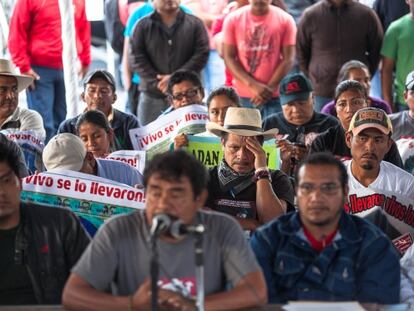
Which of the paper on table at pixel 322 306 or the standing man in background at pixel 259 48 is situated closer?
the paper on table at pixel 322 306

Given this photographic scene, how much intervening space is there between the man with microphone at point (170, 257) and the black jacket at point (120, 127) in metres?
3.26

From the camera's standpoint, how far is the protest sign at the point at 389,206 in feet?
18.1

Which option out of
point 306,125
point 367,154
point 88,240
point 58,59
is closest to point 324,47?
point 306,125

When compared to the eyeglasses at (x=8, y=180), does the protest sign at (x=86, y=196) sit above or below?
below

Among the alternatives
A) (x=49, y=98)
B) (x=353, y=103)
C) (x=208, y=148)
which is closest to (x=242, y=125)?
(x=208, y=148)

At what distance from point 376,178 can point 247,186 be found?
2.35 ft

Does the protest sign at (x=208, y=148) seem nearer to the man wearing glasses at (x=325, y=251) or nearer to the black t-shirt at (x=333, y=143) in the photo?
the black t-shirt at (x=333, y=143)

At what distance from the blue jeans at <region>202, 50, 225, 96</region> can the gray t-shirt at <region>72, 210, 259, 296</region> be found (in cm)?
603

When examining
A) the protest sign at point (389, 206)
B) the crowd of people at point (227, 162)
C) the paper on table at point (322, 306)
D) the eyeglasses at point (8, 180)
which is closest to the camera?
the paper on table at point (322, 306)

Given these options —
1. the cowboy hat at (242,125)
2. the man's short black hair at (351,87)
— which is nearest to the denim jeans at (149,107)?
the man's short black hair at (351,87)

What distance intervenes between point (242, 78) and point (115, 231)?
500cm

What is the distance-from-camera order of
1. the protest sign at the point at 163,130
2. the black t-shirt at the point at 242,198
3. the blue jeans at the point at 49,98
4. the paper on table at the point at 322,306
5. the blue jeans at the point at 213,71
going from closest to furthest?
the paper on table at the point at 322,306
the black t-shirt at the point at 242,198
the protest sign at the point at 163,130
the blue jeans at the point at 49,98
the blue jeans at the point at 213,71

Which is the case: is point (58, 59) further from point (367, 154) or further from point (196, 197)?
point (196, 197)

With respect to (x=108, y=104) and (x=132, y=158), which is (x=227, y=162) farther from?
(x=108, y=104)
